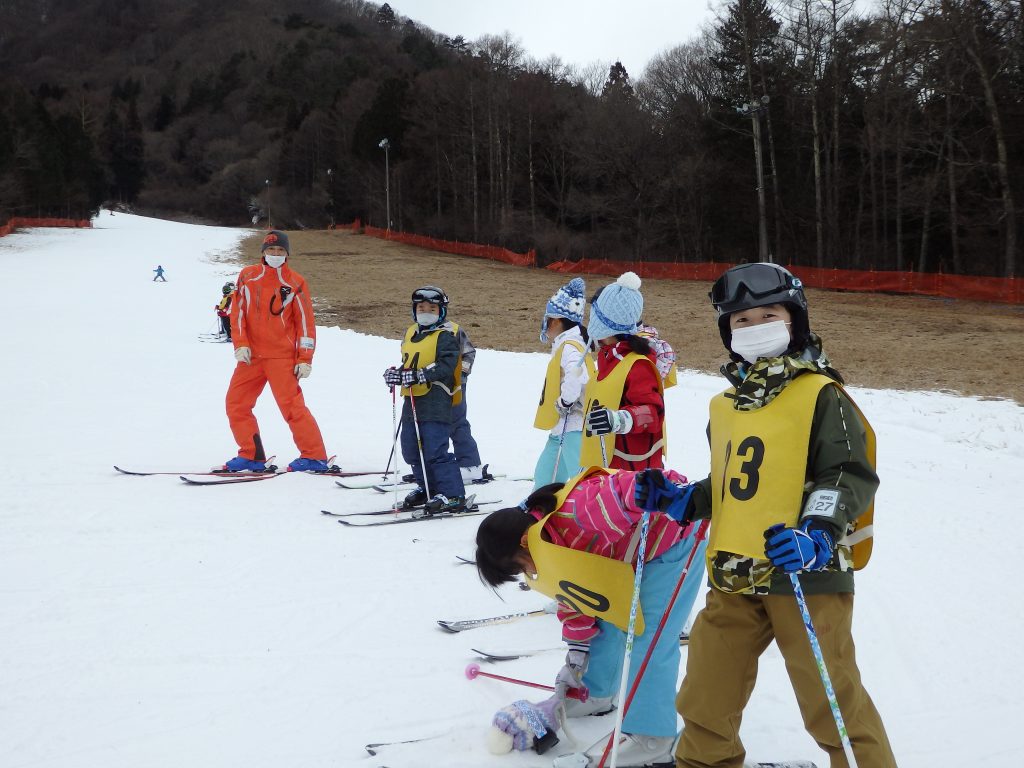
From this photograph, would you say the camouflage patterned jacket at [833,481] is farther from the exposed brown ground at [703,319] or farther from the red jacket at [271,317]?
the exposed brown ground at [703,319]

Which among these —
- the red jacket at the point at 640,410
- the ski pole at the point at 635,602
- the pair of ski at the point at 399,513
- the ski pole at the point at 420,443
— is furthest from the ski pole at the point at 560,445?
the ski pole at the point at 635,602

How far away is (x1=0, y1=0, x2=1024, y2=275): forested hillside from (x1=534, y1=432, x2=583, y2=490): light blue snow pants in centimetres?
2330

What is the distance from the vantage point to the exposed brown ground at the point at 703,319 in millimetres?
12781

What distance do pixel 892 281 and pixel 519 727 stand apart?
89.5 ft

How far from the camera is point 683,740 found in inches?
96.7

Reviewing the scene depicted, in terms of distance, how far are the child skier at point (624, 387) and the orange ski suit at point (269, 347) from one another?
11.6 ft

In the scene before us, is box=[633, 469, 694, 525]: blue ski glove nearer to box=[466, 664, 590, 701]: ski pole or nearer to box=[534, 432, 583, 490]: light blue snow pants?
box=[466, 664, 590, 701]: ski pole

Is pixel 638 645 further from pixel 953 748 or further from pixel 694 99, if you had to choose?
pixel 694 99

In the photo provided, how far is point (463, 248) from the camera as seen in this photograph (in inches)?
1802

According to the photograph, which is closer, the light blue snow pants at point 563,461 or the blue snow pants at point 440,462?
the light blue snow pants at point 563,461

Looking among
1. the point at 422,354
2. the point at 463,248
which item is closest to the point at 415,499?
the point at 422,354

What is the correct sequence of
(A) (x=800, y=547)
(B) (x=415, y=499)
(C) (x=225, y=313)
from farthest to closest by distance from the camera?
(C) (x=225, y=313), (B) (x=415, y=499), (A) (x=800, y=547)

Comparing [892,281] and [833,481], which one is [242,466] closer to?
[833,481]

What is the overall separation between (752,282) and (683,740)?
1.40m
